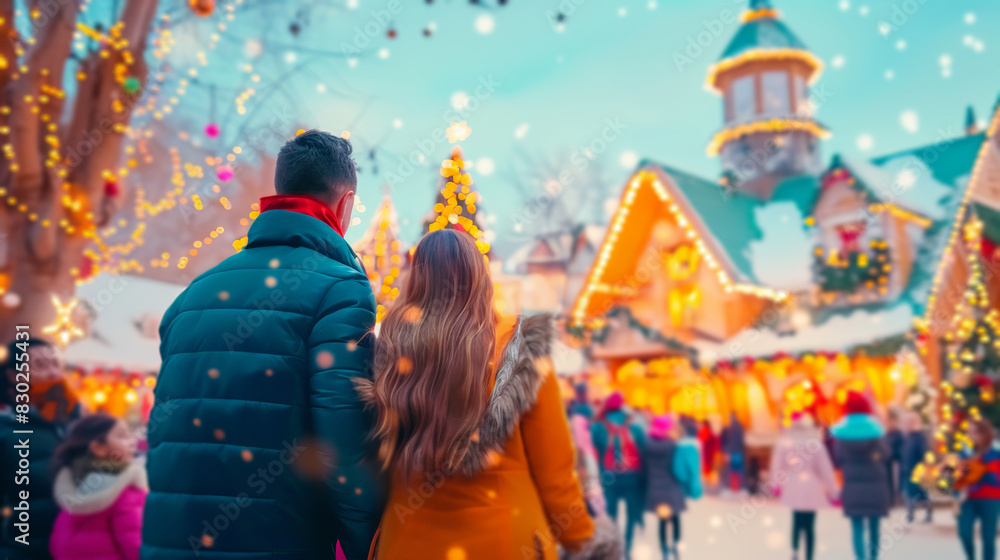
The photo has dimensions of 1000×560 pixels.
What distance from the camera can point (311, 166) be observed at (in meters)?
2.45

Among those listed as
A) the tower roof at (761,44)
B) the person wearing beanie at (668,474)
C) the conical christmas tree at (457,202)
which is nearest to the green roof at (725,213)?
the tower roof at (761,44)

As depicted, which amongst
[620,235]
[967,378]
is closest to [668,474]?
[967,378]

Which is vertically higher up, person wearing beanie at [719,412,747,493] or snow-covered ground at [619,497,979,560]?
person wearing beanie at [719,412,747,493]

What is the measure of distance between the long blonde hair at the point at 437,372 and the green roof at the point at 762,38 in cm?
2378

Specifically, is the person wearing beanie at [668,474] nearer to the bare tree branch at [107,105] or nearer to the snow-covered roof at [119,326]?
the bare tree branch at [107,105]

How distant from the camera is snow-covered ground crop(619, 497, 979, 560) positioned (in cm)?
1011

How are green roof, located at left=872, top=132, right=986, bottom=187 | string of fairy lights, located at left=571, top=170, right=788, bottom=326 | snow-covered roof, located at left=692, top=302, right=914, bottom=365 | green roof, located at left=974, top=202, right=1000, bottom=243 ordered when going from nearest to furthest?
snow-covered roof, located at left=692, top=302, right=914, bottom=365, green roof, located at left=974, top=202, right=1000, bottom=243, green roof, located at left=872, top=132, right=986, bottom=187, string of fairy lights, located at left=571, top=170, right=788, bottom=326

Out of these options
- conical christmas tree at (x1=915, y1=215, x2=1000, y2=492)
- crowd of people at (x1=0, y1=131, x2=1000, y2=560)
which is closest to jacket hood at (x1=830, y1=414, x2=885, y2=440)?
conical christmas tree at (x1=915, y1=215, x2=1000, y2=492)

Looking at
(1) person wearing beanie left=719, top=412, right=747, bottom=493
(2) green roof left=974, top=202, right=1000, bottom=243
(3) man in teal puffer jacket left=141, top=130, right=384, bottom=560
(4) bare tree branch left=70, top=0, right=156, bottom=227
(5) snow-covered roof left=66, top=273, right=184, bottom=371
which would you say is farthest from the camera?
(2) green roof left=974, top=202, right=1000, bottom=243

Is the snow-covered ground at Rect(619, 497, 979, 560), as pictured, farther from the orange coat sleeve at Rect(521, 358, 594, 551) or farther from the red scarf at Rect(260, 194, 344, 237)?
the red scarf at Rect(260, 194, 344, 237)

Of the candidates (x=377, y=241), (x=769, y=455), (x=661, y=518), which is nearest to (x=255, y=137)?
(x=377, y=241)

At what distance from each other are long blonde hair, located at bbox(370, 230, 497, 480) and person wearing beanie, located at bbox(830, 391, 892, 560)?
7365 millimetres

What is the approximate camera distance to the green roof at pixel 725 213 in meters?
18.0

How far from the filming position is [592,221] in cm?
3073
